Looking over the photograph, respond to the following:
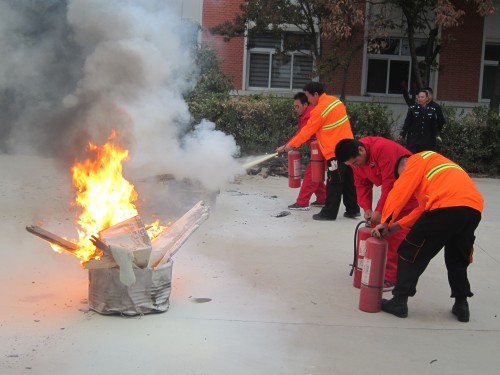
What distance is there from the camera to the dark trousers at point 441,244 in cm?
407

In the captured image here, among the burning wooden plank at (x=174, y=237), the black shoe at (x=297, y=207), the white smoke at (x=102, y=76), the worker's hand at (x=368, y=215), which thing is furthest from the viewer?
the black shoe at (x=297, y=207)

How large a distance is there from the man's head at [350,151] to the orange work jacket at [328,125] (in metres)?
2.41

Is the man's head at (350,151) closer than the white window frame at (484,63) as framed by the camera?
Yes

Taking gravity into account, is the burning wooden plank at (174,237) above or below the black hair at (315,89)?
below

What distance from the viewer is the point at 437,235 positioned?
4113 mm

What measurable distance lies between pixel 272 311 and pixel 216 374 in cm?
108

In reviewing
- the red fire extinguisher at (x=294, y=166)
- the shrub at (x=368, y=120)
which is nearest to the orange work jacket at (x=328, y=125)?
the red fire extinguisher at (x=294, y=166)

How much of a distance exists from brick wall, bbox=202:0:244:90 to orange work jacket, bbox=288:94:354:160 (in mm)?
7627

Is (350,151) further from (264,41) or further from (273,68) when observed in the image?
(273,68)

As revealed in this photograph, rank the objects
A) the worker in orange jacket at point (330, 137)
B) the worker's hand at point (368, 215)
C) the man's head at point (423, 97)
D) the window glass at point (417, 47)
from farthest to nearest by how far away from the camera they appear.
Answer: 1. the window glass at point (417, 47)
2. the man's head at point (423, 97)
3. the worker in orange jacket at point (330, 137)
4. the worker's hand at point (368, 215)

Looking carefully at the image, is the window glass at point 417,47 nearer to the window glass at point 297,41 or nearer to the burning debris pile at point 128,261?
the window glass at point 297,41

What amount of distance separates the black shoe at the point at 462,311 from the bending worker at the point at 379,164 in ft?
2.16

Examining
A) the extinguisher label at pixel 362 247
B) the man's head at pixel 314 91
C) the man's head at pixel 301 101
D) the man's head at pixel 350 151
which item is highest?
the man's head at pixel 314 91

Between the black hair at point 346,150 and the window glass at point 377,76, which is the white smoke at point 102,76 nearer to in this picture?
the black hair at point 346,150
